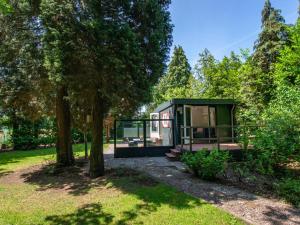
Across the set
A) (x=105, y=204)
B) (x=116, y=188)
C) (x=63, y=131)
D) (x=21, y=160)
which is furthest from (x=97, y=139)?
(x=21, y=160)

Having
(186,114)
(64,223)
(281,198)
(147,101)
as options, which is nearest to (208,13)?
(186,114)

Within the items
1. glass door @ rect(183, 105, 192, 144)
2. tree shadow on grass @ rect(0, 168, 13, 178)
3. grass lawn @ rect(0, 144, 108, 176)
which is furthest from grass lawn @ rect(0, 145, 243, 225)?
glass door @ rect(183, 105, 192, 144)

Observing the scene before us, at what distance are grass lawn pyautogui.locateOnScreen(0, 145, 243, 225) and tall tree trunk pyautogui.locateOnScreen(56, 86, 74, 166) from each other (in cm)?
170

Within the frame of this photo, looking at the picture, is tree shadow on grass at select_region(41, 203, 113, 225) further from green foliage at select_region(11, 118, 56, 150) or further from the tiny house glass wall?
green foliage at select_region(11, 118, 56, 150)

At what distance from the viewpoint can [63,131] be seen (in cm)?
940

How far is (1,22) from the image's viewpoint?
26.0 ft

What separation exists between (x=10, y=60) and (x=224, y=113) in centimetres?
1003

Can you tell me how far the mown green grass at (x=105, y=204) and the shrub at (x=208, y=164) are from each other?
3.86 feet

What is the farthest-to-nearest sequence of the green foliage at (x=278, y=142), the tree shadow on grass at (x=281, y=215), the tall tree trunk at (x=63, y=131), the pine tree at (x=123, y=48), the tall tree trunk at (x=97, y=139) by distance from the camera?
the tall tree trunk at (x=63, y=131), the tall tree trunk at (x=97, y=139), the green foliage at (x=278, y=142), the pine tree at (x=123, y=48), the tree shadow on grass at (x=281, y=215)

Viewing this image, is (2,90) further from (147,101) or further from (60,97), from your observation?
(147,101)

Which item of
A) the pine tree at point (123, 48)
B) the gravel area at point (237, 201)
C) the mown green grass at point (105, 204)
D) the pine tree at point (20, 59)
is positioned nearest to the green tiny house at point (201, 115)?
the gravel area at point (237, 201)

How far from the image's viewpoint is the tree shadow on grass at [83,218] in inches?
178

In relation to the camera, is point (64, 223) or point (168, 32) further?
point (168, 32)

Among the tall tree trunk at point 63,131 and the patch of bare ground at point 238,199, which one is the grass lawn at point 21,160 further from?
the patch of bare ground at point 238,199
